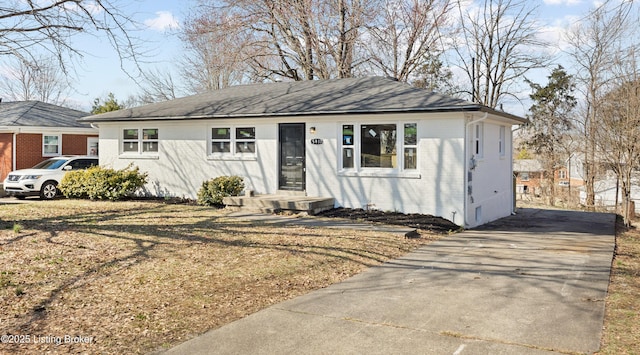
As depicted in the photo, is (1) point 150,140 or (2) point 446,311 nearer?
(2) point 446,311

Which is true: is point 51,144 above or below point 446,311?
above

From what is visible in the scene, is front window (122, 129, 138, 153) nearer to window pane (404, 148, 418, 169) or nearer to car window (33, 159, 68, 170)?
car window (33, 159, 68, 170)

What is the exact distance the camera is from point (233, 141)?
53.9ft

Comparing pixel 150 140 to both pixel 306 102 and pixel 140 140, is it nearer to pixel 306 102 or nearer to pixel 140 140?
pixel 140 140

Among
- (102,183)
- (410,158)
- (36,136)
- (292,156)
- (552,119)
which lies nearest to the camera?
(410,158)

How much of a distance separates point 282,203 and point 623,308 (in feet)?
29.4

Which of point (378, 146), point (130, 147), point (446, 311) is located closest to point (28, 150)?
point (130, 147)

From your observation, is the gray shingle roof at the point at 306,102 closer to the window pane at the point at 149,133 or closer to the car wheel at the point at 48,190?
the window pane at the point at 149,133

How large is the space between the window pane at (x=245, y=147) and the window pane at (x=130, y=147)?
14.1ft

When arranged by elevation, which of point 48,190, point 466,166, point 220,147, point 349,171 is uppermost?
point 220,147

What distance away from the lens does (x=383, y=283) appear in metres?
7.50

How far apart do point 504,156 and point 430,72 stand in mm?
17556

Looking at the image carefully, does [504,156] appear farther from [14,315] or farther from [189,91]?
[189,91]

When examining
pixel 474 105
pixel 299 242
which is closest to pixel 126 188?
pixel 299 242
